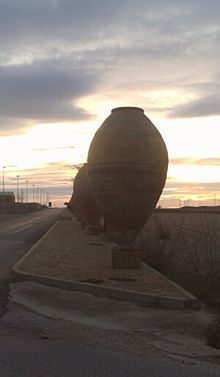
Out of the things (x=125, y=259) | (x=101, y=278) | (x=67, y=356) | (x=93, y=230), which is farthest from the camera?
(x=93, y=230)

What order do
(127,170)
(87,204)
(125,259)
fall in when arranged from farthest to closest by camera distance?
(87,204)
(125,259)
(127,170)

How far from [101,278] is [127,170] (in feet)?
11.1

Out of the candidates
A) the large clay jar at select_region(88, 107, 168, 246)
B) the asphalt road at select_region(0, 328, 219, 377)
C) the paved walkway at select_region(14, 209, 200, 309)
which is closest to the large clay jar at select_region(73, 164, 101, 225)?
the paved walkway at select_region(14, 209, 200, 309)

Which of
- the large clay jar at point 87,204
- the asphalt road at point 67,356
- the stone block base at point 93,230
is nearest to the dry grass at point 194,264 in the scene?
the asphalt road at point 67,356

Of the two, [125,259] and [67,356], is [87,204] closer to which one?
[125,259]

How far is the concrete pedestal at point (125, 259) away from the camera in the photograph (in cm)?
1750

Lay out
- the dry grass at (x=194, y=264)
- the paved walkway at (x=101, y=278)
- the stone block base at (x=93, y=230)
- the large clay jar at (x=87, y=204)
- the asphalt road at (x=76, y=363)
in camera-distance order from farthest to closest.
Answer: the large clay jar at (x=87, y=204)
the stone block base at (x=93, y=230)
the dry grass at (x=194, y=264)
the paved walkway at (x=101, y=278)
the asphalt road at (x=76, y=363)

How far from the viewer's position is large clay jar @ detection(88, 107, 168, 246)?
17266 millimetres

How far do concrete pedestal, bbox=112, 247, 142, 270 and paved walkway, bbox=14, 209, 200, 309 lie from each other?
230 millimetres

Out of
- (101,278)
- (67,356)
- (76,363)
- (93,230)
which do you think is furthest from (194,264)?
(93,230)

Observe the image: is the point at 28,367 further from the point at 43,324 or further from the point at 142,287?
the point at 142,287

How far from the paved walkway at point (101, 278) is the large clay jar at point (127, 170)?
142 centimetres

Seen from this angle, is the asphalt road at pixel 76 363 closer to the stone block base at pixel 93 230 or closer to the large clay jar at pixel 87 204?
the stone block base at pixel 93 230

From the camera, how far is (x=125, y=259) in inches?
690
